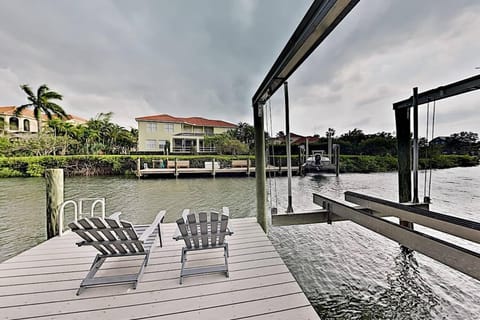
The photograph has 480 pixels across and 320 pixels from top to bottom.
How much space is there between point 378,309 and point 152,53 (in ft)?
47.5

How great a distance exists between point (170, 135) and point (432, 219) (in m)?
26.8

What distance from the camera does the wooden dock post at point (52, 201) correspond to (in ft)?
11.3

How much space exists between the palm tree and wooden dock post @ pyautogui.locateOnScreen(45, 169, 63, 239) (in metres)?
22.8

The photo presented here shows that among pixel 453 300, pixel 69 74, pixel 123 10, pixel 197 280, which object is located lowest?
pixel 453 300

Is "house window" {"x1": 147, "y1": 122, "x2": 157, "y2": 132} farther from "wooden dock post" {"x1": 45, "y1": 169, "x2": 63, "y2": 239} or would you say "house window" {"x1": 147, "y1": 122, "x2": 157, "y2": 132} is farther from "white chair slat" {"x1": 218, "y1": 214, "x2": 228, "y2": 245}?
"white chair slat" {"x1": 218, "y1": 214, "x2": 228, "y2": 245}

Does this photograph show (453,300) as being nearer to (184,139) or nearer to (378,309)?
(378,309)

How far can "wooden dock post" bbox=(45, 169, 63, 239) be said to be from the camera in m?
3.45

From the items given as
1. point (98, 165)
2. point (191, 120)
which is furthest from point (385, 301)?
point (191, 120)

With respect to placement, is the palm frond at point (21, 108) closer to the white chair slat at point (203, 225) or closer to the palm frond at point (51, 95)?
the palm frond at point (51, 95)

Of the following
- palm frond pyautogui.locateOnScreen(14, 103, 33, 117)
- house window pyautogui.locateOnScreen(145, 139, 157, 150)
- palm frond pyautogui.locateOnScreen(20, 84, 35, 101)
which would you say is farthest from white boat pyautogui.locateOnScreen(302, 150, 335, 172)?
palm frond pyautogui.locateOnScreen(14, 103, 33, 117)

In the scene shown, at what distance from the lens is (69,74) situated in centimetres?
1731

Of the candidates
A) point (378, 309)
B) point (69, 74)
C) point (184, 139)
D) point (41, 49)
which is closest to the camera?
point (378, 309)

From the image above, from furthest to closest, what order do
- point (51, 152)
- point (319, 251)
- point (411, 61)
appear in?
1. point (51, 152)
2. point (411, 61)
3. point (319, 251)

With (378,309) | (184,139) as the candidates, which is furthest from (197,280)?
(184,139)
